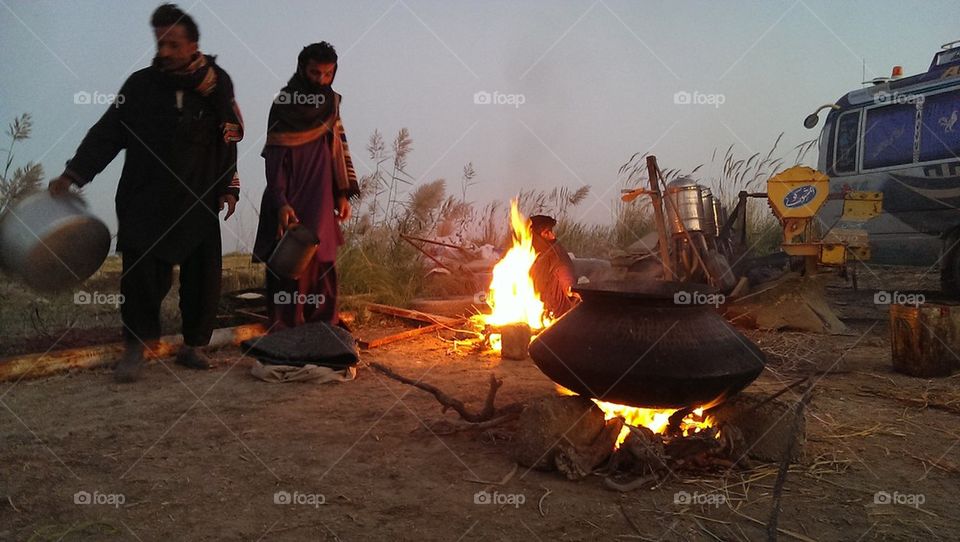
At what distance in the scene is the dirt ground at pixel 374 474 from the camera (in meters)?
2.28

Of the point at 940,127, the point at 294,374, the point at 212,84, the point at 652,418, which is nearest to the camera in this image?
the point at 652,418

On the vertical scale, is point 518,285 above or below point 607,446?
above

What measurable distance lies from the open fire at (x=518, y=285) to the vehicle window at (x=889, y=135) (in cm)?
506

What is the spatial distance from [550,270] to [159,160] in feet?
10.5

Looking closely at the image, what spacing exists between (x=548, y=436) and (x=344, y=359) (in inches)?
81.9

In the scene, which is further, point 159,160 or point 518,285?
point 518,285

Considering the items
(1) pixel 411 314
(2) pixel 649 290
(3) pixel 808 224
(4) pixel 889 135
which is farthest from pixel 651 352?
(4) pixel 889 135

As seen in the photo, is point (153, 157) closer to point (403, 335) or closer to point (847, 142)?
point (403, 335)

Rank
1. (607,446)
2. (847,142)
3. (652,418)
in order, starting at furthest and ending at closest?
(847,142)
(652,418)
(607,446)

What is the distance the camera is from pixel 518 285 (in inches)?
222

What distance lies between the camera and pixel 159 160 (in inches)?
168

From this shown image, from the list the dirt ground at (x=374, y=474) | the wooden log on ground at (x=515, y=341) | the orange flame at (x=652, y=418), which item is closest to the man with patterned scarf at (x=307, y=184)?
the dirt ground at (x=374, y=474)

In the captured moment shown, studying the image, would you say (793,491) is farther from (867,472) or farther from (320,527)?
(320,527)

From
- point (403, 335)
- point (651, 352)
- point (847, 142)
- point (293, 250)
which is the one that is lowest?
point (403, 335)
